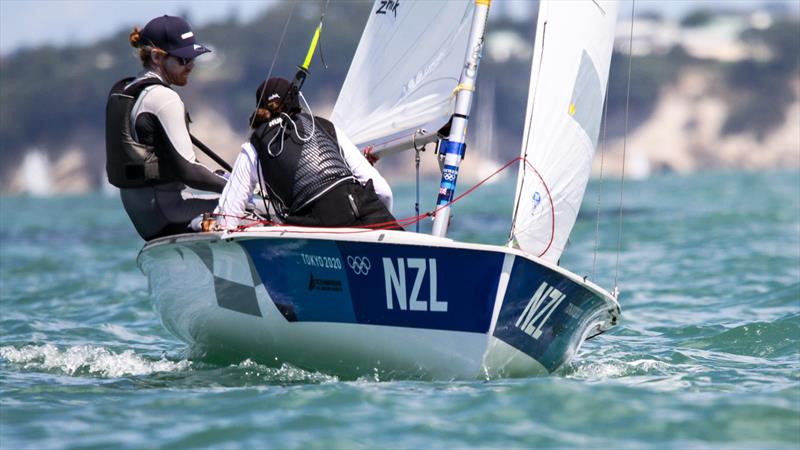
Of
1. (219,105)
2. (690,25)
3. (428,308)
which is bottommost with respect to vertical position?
(428,308)

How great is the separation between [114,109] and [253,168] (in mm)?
872

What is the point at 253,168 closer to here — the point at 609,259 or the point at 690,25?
the point at 609,259

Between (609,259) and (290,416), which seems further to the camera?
(609,259)

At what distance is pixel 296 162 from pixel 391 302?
31.4 inches

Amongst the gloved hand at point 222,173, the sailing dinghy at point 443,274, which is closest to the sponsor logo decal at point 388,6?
the sailing dinghy at point 443,274

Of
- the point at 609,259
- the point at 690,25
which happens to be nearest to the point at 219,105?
the point at 690,25

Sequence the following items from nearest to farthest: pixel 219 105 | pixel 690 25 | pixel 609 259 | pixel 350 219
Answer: pixel 350 219, pixel 609 259, pixel 219 105, pixel 690 25

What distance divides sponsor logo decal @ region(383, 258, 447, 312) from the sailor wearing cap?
1.27 m

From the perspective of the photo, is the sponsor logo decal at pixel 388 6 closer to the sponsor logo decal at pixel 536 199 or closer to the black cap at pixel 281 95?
the black cap at pixel 281 95

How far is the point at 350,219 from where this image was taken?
226 inches

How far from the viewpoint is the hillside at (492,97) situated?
7406 cm

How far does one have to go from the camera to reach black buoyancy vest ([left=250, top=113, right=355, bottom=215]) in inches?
225

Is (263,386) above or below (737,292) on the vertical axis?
below

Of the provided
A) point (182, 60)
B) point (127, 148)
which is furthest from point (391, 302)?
point (182, 60)
